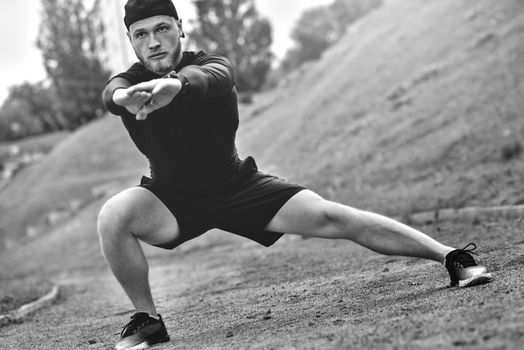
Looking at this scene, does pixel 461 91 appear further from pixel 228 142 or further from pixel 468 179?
pixel 228 142

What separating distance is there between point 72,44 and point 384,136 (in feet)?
122

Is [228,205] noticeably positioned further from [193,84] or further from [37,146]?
[37,146]

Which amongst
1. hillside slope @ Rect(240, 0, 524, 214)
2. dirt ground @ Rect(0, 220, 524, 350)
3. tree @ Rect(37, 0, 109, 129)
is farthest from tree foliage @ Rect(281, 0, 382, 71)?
dirt ground @ Rect(0, 220, 524, 350)

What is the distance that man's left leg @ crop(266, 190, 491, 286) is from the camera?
426 centimetres

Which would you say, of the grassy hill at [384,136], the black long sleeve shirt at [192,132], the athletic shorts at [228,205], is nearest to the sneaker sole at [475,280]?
the athletic shorts at [228,205]

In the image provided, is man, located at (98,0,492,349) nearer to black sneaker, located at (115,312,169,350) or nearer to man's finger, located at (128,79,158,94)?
black sneaker, located at (115,312,169,350)

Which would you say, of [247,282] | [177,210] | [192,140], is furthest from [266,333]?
[247,282]

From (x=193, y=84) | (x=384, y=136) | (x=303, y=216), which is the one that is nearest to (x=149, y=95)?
(x=193, y=84)

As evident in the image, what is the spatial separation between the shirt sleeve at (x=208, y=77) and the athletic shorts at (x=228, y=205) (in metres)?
0.59

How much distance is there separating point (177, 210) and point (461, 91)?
12542mm

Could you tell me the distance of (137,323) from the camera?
4.26 meters

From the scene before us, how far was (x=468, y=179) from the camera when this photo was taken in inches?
431

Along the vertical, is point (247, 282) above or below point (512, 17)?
below

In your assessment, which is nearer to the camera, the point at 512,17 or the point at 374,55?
the point at 512,17
